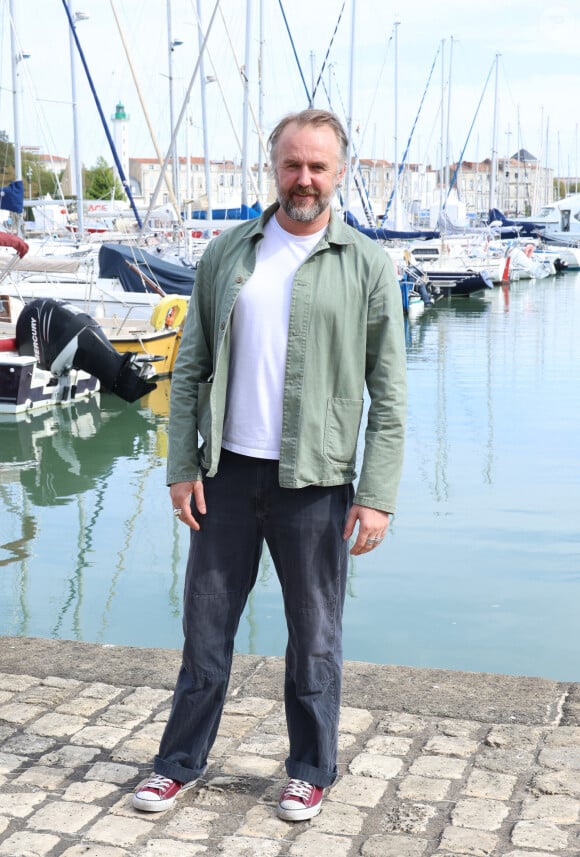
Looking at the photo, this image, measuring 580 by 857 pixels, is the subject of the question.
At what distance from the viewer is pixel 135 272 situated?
2319 centimetres

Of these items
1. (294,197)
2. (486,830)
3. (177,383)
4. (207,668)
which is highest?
(294,197)

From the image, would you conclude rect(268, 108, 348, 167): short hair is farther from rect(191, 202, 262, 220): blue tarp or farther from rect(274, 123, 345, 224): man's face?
rect(191, 202, 262, 220): blue tarp

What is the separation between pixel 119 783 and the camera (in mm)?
3477

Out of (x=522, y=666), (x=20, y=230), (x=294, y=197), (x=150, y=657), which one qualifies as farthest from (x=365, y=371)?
(x=20, y=230)

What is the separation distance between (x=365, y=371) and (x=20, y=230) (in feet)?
75.7

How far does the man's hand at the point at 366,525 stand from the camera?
3.20m

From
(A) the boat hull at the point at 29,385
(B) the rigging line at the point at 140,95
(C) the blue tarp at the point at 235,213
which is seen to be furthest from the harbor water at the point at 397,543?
(B) the rigging line at the point at 140,95

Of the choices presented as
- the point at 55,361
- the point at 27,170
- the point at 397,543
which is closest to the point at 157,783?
the point at 397,543

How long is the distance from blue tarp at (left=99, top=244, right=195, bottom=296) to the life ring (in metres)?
3.99

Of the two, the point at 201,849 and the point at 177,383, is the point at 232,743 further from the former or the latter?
the point at 177,383

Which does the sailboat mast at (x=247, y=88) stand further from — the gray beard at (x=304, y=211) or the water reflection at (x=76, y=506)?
the gray beard at (x=304, y=211)

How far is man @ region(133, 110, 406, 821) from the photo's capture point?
313 centimetres

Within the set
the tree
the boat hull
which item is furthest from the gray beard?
the tree

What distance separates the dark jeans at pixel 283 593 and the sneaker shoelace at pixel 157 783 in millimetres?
15
